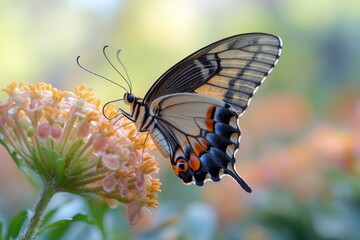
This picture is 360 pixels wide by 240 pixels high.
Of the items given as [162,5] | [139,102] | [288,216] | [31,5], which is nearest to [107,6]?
[162,5]

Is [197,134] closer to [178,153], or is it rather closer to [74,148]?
[178,153]

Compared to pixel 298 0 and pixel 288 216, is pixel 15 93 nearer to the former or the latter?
pixel 288 216

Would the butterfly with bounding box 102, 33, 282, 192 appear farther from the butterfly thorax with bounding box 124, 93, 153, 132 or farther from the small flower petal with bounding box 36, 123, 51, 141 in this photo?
the small flower petal with bounding box 36, 123, 51, 141

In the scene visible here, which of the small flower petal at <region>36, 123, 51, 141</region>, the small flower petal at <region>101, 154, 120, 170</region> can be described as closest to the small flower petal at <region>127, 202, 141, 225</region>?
the small flower petal at <region>101, 154, 120, 170</region>

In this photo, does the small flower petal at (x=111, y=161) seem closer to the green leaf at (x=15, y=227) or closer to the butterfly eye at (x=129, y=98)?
the green leaf at (x=15, y=227)

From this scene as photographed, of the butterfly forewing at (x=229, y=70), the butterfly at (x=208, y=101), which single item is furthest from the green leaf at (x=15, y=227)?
the butterfly forewing at (x=229, y=70)
